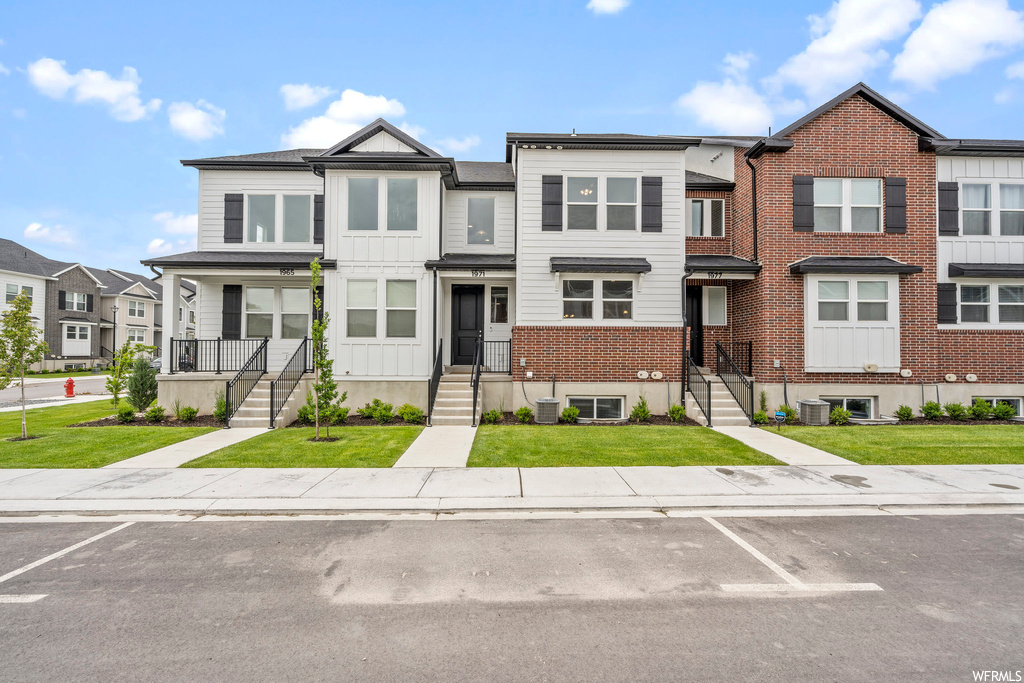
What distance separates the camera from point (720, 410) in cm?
1266

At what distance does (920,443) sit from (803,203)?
6.83 m

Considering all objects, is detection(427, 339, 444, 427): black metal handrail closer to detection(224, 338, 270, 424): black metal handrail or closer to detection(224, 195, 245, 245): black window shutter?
detection(224, 338, 270, 424): black metal handrail

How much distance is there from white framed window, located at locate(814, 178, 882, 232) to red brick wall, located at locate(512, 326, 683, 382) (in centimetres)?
579

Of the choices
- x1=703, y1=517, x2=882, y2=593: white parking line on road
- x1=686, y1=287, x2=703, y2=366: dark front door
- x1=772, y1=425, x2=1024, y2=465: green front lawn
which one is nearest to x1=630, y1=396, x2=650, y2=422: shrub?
x1=772, y1=425, x2=1024, y2=465: green front lawn

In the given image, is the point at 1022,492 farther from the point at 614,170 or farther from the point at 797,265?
the point at 614,170

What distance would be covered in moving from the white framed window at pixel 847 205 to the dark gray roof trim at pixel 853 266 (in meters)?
0.98

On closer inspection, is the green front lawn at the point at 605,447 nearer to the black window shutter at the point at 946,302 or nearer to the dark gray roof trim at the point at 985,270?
the black window shutter at the point at 946,302

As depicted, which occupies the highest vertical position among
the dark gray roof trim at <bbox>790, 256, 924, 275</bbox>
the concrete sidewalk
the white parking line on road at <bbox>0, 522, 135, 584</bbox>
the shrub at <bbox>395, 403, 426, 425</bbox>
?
the dark gray roof trim at <bbox>790, 256, 924, 275</bbox>

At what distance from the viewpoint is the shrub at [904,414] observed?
12789 millimetres

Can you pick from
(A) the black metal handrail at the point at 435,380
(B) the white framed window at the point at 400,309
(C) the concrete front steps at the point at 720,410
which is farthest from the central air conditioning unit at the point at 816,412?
(B) the white framed window at the point at 400,309

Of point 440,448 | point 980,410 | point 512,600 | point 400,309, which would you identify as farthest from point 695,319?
point 512,600

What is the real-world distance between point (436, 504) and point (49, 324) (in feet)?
156

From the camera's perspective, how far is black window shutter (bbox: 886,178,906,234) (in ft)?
44.1

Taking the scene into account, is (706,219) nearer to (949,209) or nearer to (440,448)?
(949,209)
